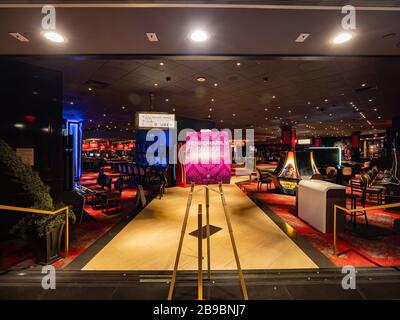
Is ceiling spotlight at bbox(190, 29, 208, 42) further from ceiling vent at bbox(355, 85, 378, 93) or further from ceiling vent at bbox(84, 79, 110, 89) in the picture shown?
ceiling vent at bbox(355, 85, 378, 93)

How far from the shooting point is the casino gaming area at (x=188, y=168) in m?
2.47

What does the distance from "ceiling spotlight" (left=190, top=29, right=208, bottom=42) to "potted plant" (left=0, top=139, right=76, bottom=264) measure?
3190 millimetres

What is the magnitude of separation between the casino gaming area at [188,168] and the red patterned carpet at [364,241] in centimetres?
3

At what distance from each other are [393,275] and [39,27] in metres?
5.67

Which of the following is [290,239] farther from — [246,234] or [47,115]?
[47,115]

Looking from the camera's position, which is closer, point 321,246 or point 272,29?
point 272,29

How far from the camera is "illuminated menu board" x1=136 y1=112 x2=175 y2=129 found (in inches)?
266

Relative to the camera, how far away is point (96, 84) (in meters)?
5.82

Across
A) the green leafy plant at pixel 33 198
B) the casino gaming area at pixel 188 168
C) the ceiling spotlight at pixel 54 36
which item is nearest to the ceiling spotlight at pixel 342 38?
the casino gaming area at pixel 188 168

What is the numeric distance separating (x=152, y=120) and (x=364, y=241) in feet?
20.3

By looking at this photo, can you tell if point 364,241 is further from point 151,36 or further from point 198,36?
point 151,36

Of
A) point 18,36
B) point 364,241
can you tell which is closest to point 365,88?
point 364,241

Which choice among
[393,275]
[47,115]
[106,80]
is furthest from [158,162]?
[393,275]
